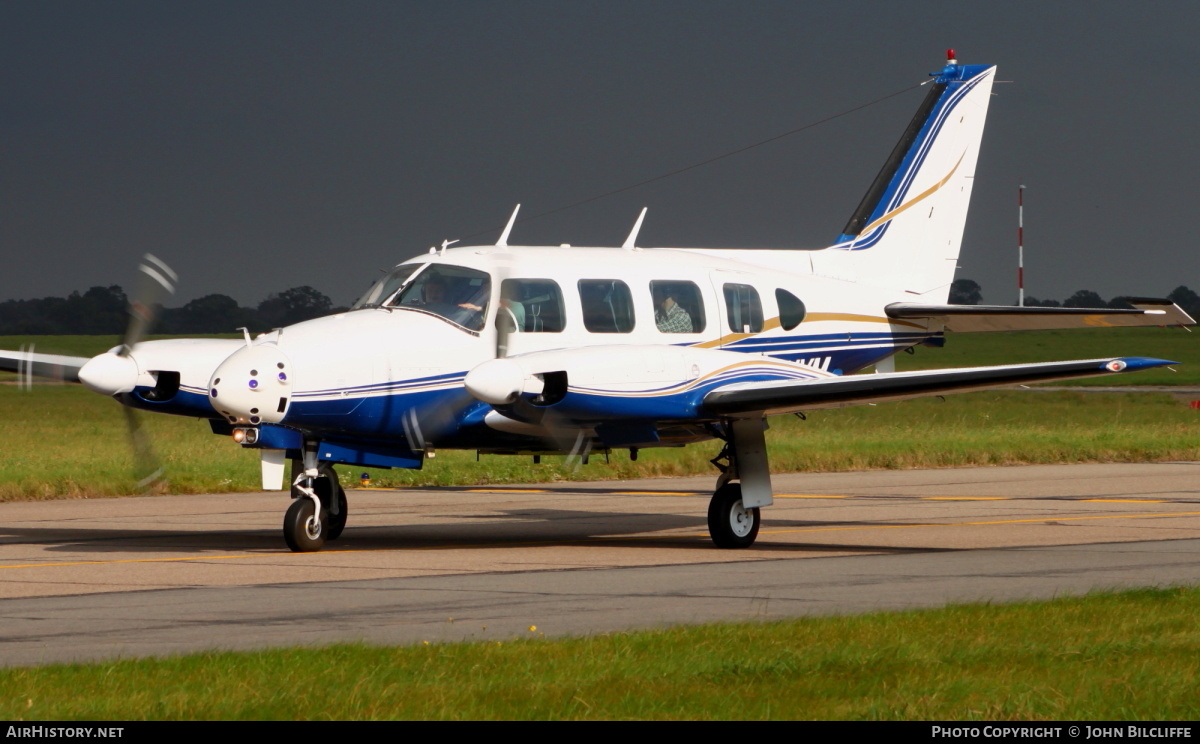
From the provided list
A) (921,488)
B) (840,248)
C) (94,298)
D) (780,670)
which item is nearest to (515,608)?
(780,670)

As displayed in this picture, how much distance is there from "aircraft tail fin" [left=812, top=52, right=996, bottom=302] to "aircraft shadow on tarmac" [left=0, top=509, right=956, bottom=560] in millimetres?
3677

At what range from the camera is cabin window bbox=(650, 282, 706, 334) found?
16.7 meters

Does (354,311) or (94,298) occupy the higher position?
(94,298)

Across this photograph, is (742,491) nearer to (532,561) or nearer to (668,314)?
(668,314)

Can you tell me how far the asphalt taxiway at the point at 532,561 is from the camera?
35.2 feet

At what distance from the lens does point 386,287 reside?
15.8 m

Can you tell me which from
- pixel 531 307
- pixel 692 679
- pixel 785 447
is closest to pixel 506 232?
pixel 531 307

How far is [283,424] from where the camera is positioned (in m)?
14.4

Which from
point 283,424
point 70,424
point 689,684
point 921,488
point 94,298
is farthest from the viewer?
point 94,298

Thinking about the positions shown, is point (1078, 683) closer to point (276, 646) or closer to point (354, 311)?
point (276, 646)

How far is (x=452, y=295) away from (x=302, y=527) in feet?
9.20

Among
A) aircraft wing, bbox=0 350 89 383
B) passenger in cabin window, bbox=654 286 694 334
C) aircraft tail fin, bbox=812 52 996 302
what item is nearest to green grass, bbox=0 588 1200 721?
passenger in cabin window, bbox=654 286 694 334

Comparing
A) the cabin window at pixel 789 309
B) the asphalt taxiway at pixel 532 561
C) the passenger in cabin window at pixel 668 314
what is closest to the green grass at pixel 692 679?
the asphalt taxiway at pixel 532 561

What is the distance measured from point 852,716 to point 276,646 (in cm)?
382
